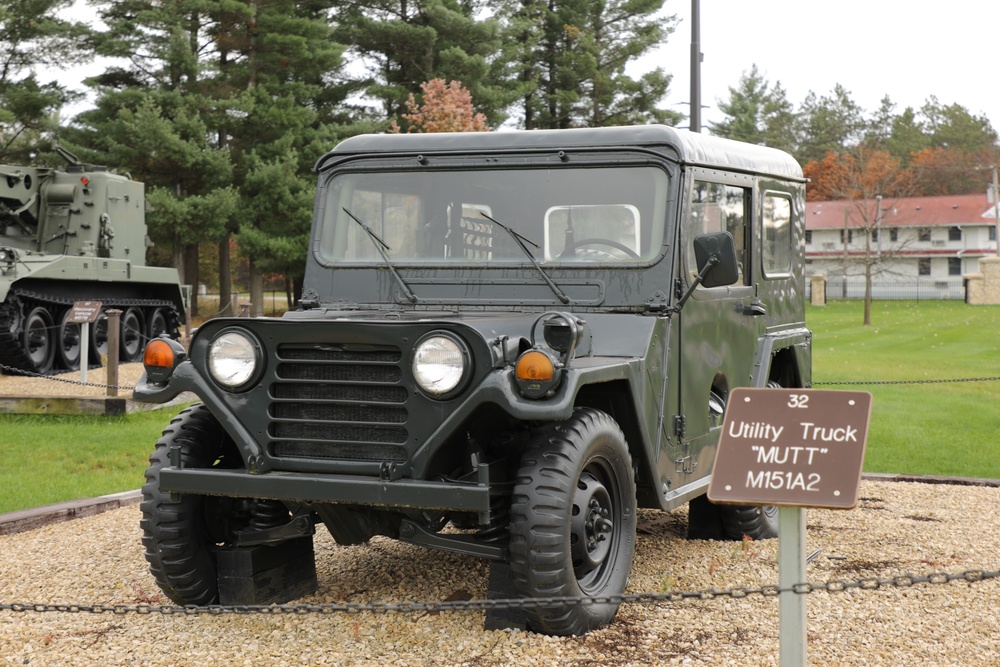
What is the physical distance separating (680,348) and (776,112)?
76154mm

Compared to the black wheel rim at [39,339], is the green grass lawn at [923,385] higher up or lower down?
lower down

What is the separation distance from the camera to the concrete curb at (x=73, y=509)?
7.01 metres

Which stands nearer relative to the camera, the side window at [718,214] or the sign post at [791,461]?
the sign post at [791,461]

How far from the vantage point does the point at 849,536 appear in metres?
6.73

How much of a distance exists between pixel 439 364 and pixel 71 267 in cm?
1415

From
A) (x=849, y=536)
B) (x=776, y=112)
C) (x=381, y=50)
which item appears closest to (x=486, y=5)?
(x=381, y=50)

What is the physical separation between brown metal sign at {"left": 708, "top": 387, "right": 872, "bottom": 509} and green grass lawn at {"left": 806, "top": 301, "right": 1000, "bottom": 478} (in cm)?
602

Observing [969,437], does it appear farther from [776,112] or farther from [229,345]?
[776,112]

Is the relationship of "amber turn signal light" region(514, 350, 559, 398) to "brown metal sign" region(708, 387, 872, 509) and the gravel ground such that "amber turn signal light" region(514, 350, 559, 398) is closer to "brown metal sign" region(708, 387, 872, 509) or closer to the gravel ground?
"brown metal sign" region(708, 387, 872, 509)

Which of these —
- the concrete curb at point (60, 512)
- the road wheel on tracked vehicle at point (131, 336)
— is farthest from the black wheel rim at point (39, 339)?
the concrete curb at point (60, 512)

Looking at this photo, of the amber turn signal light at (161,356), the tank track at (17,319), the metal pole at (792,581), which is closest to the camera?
the metal pole at (792,581)

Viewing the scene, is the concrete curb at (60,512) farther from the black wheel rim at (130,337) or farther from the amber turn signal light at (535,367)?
the black wheel rim at (130,337)

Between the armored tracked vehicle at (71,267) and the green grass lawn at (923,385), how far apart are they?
10320mm

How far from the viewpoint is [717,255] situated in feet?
16.5
